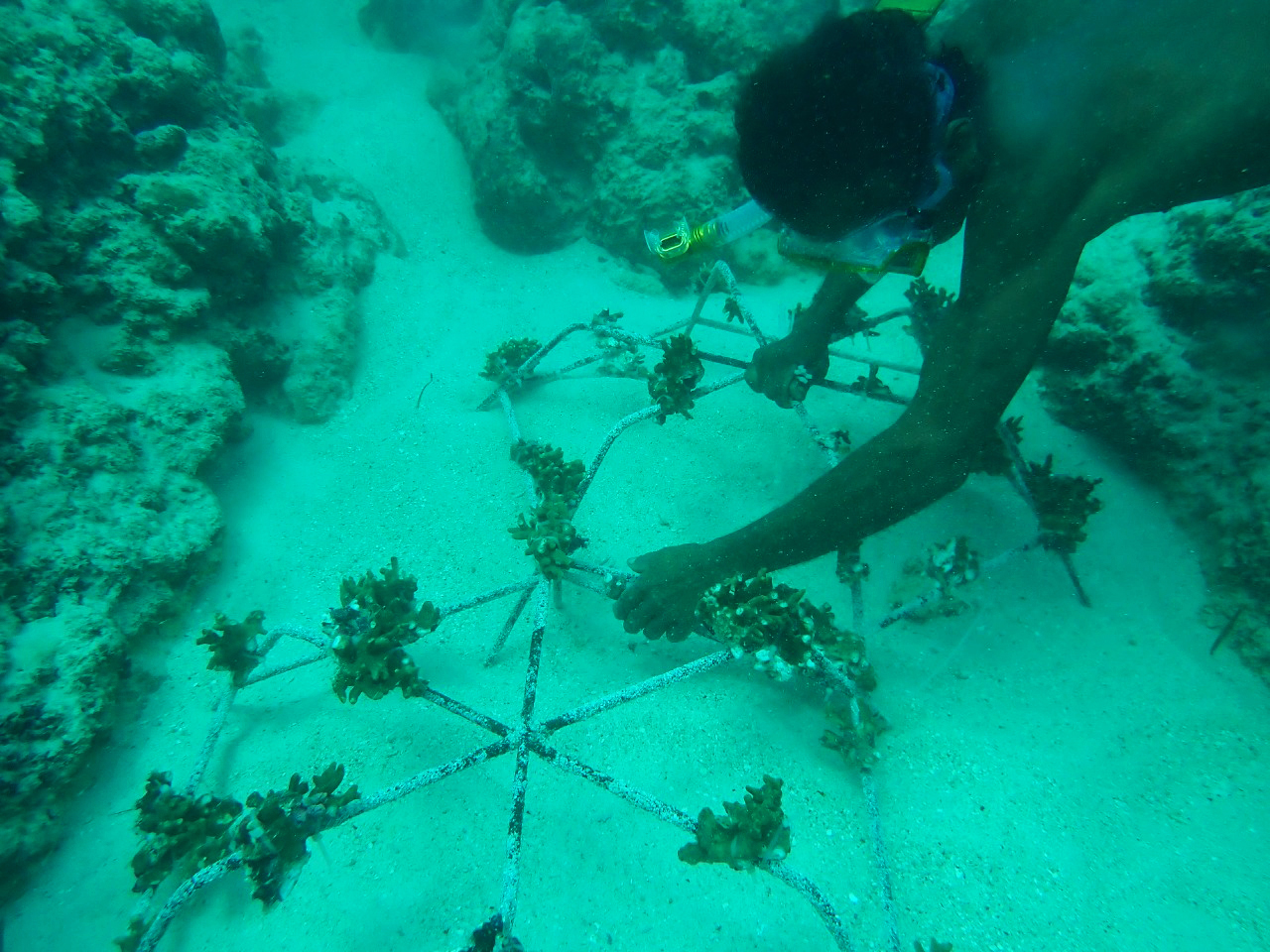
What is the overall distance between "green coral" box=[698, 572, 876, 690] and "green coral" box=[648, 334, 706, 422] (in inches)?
62.3

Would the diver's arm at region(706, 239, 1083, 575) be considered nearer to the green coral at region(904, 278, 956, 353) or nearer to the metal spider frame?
the metal spider frame

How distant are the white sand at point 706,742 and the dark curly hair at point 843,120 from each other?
2362 millimetres

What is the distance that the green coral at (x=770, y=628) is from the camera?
2.66 metres

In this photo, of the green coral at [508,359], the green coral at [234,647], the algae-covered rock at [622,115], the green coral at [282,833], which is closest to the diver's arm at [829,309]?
the green coral at [508,359]

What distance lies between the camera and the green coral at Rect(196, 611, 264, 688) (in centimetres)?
310

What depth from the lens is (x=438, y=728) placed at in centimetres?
312

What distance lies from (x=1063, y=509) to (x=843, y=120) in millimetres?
2617

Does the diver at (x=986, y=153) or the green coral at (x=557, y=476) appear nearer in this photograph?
the diver at (x=986, y=153)

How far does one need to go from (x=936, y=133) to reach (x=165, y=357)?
5076 millimetres

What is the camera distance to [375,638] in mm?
2752

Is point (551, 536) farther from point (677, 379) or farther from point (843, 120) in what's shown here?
point (843, 120)

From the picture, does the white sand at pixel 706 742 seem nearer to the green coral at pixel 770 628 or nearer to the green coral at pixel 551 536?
the green coral at pixel 770 628

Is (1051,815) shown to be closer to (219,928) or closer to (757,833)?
(757,833)

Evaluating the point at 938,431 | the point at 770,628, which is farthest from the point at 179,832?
the point at 938,431
